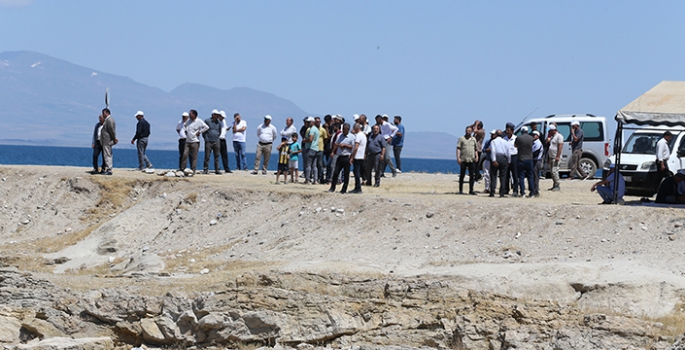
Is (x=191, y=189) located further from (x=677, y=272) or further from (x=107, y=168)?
(x=677, y=272)

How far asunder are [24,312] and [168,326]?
2.10 m

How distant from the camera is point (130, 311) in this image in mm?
13383

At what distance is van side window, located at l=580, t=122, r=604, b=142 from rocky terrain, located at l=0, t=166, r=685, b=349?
279cm

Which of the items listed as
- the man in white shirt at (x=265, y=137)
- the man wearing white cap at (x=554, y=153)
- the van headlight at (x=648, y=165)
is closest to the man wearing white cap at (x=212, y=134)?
the man in white shirt at (x=265, y=137)

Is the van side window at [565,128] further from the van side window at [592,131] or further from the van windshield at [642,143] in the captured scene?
the van windshield at [642,143]

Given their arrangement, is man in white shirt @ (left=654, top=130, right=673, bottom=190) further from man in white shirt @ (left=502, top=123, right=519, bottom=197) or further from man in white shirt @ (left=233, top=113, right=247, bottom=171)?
man in white shirt @ (left=233, top=113, right=247, bottom=171)

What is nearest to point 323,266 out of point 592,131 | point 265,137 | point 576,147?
point 265,137

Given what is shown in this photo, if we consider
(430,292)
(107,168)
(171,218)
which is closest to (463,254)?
(430,292)

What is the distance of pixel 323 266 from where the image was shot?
1747 centimetres

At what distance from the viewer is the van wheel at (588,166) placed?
30.9m

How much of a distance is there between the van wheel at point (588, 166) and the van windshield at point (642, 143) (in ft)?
15.0

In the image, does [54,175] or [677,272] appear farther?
[54,175]

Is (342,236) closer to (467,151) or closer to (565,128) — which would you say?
(467,151)

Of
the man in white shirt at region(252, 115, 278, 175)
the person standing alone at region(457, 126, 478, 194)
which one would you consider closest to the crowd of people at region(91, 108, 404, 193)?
the man in white shirt at region(252, 115, 278, 175)
